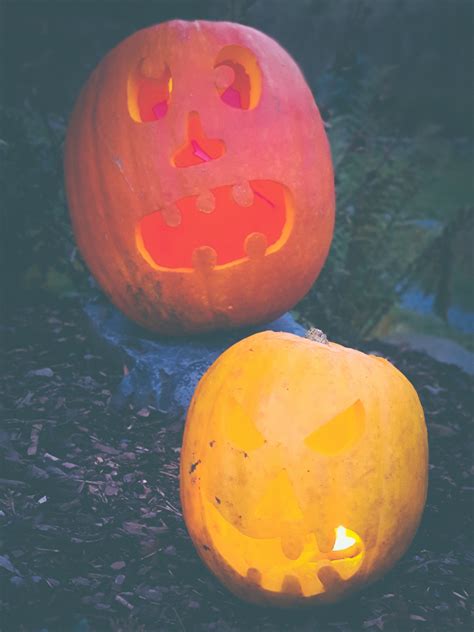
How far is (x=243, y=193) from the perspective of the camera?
3057 millimetres

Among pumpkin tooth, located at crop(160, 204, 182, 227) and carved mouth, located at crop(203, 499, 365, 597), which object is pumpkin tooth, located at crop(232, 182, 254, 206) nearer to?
pumpkin tooth, located at crop(160, 204, 182, 227)

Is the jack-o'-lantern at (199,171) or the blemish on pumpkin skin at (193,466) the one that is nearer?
the blemish on pumpkin skin at (193,466)

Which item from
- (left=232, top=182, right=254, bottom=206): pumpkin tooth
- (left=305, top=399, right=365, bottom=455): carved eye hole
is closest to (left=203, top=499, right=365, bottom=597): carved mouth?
(left=305, top=399, right=365, bottom=455): carved eye hole

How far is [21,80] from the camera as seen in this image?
153 inches

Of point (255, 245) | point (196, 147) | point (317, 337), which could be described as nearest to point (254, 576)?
point (317, 337)

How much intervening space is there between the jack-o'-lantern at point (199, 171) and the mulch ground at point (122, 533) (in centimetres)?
58

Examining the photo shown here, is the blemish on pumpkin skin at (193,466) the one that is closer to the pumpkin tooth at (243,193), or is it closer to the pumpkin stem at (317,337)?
the pumpkin stem at (317,337)

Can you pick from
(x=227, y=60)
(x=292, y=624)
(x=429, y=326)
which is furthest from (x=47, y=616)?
(x=429, y=326)

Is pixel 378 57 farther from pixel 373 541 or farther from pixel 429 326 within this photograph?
pixel 373 541

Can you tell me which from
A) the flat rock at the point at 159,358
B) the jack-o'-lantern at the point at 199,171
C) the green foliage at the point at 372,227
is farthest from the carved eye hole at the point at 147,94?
the green foliage at the point at 372,227

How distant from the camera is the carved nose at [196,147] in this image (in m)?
3.03

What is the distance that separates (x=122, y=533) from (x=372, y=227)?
2559mm

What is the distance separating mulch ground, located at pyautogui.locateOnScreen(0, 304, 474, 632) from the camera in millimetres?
2078

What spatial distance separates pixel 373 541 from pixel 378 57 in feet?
16.7
